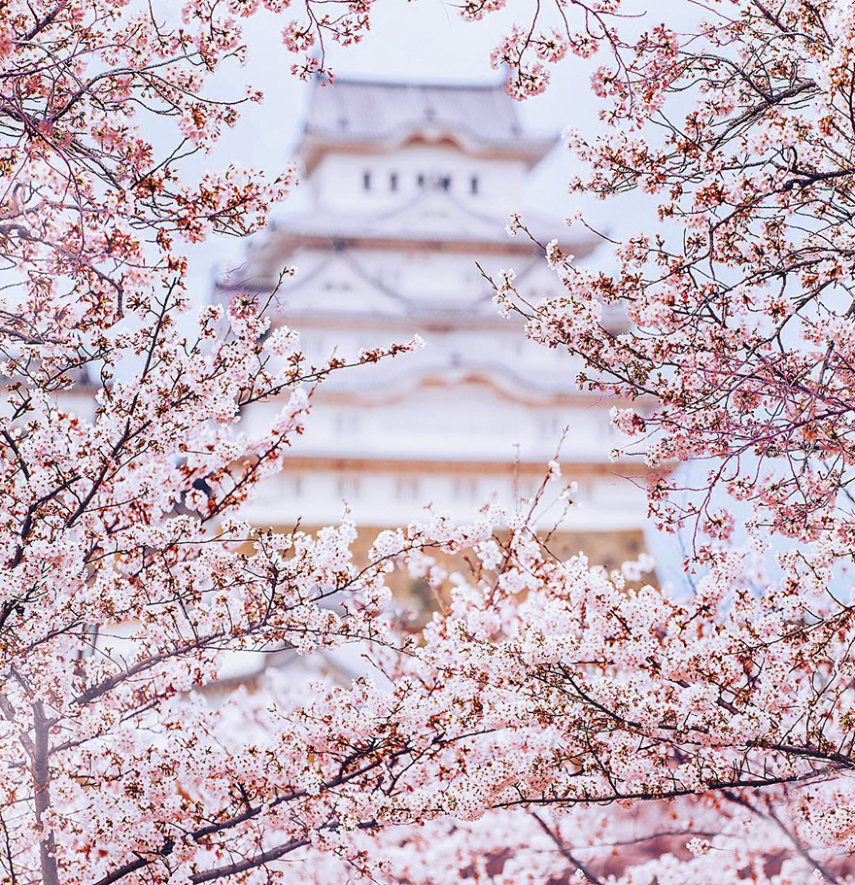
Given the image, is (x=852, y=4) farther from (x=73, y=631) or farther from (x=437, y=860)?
(x=437, y=860)

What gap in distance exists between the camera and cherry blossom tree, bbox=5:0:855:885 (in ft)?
13.9

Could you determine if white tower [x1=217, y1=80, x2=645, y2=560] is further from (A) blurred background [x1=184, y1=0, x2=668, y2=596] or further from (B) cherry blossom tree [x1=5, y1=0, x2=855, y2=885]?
(B) cherry blossom tree [x1=5, y1=0, x2=855, y2=885]

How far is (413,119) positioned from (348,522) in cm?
2986

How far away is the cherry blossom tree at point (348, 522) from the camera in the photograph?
4.24 metres

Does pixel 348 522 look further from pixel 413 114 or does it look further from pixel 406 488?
pixel 413 114

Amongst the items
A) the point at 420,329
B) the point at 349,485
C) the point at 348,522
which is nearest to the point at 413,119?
the point at 420,329

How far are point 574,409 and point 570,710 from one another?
90.4 ft

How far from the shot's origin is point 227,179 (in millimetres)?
4242

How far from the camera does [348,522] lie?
4.96 m

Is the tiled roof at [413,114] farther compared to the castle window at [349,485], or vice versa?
the tiled roof at [413,114]

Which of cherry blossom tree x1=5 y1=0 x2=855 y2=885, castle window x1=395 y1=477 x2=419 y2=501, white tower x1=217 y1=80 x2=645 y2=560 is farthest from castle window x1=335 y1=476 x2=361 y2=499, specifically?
cherry blossom tree x1=5 y1=0 x2=855 y2=885

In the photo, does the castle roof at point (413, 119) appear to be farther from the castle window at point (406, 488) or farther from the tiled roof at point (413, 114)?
the castle window at point (406, 488)

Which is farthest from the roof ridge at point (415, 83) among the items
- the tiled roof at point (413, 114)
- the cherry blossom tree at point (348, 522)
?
the cherry blossom tree at point (348, 522)

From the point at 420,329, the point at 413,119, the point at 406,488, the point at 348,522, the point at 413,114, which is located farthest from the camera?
the point at 413,114
